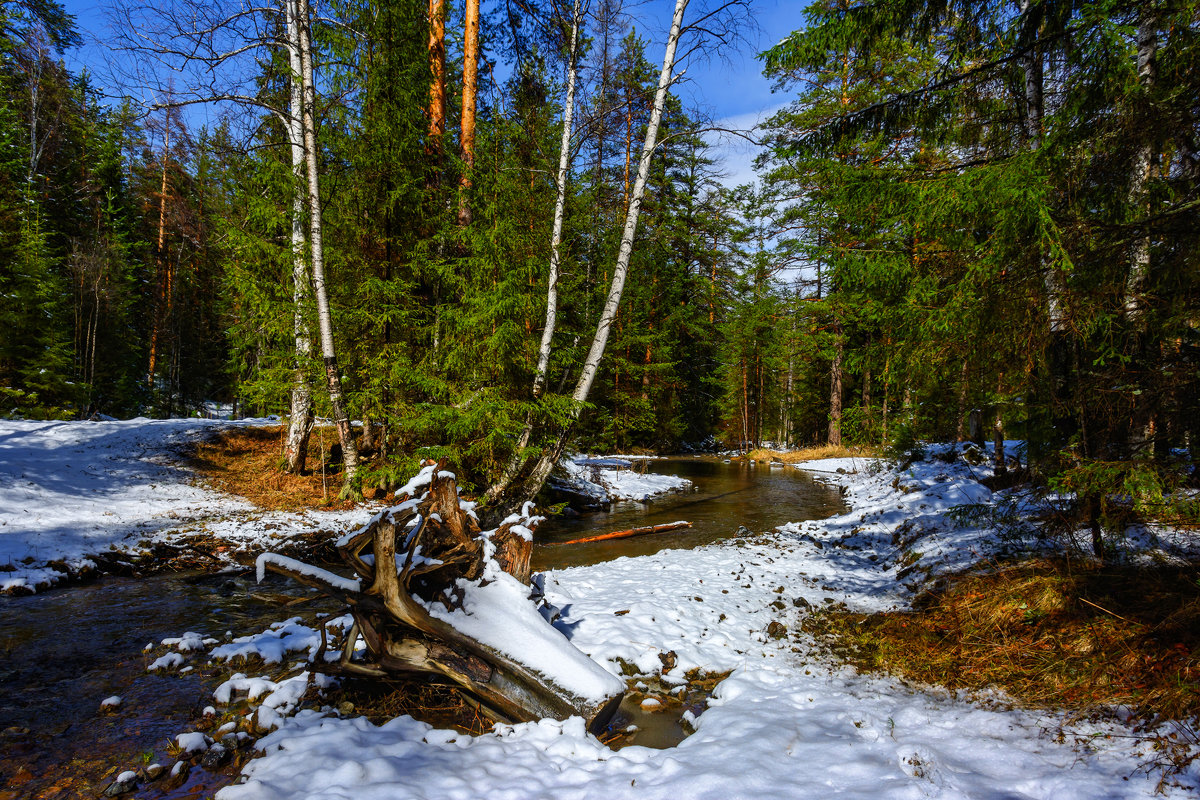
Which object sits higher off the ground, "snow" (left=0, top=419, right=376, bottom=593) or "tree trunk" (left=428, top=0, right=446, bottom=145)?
"tree trunk" (left=428, top=0, right=446, bottom=145)

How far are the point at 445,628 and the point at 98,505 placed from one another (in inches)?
351

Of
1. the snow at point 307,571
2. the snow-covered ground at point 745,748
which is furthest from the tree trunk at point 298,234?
the snow-covered ground at point 745,748

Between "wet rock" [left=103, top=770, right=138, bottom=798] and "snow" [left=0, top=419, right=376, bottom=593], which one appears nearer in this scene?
"wet rock" [left=103, top=770, right=138, bottom=798]

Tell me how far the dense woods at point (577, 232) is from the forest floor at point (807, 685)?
4.18 feet

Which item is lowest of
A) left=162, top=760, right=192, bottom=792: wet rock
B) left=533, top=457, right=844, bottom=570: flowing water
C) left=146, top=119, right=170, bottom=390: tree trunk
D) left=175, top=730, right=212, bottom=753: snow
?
left=533, top=457, right=844, bottom=570: flowing water

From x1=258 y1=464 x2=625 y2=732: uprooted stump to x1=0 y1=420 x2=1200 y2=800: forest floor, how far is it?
233 millimetres

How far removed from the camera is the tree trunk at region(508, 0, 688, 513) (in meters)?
8.52

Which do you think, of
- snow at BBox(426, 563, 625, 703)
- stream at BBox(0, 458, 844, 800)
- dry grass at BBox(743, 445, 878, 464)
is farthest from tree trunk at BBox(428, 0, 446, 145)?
dry grass at BBox(743, 445, 878, 464)

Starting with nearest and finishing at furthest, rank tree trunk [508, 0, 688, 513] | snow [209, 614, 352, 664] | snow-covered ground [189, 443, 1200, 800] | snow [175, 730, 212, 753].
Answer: snow-covered ground [189, 443, 1200, 800]
snow [175, 730, 212, 753]
snow [209, 614, 352, 664]
tree trunk [508, 0, 688, 513]

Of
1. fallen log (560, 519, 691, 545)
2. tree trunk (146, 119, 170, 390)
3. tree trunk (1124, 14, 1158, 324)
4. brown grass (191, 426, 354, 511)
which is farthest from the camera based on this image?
tree trunk (146, 119, 170, 390)

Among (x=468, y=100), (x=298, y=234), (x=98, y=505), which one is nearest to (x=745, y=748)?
(x=98, y=505)

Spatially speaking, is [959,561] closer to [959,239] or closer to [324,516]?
[959,239]

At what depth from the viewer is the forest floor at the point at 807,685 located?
291cm

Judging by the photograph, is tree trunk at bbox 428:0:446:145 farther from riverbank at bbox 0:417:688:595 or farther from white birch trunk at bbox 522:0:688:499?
riverbank at bbox 0:417:688:595
